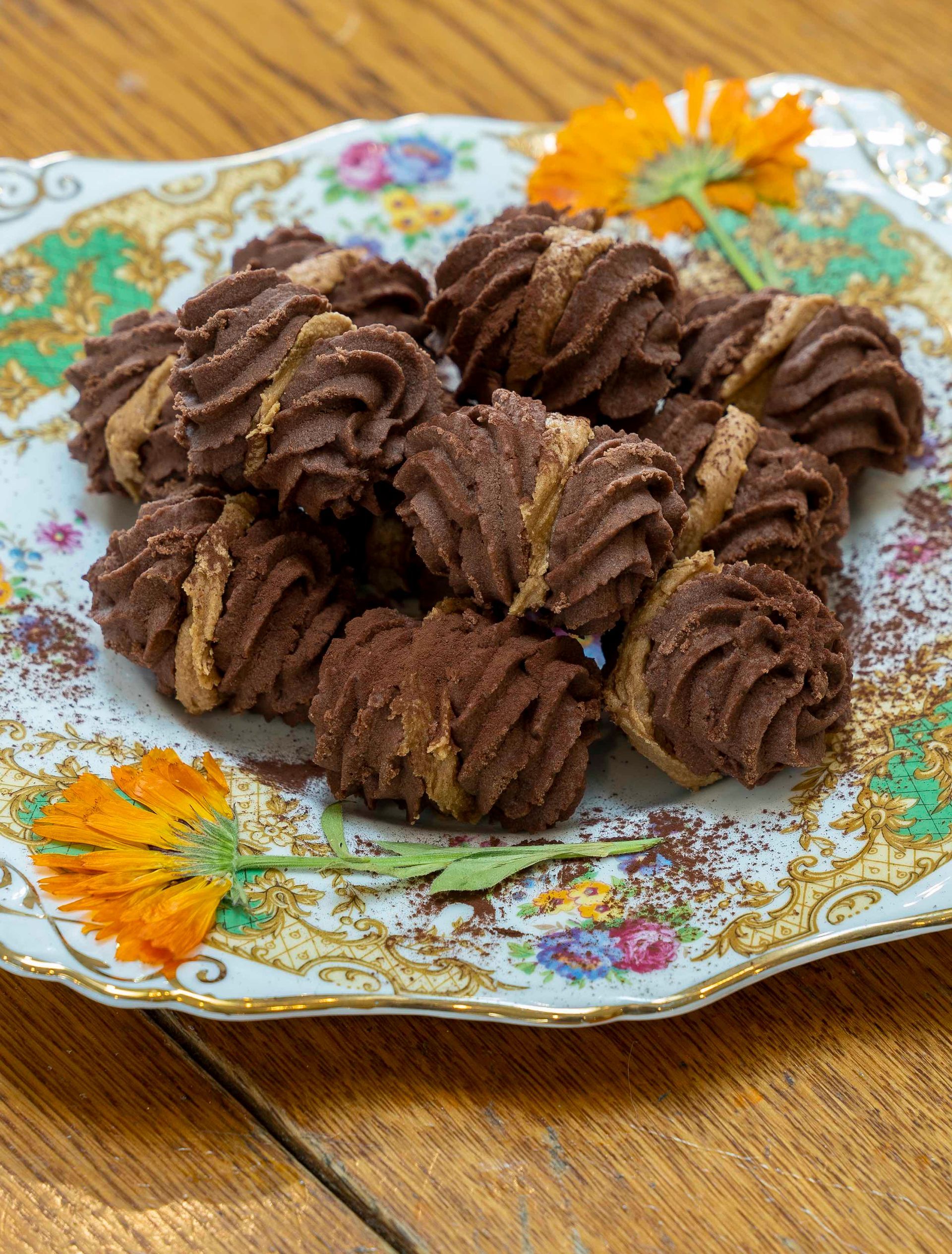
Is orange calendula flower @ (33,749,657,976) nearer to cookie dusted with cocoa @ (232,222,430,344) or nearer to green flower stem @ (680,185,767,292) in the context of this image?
cookie dusted with cocoa @ (232,222,430,344)

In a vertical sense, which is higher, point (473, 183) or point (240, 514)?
point (473, 183)

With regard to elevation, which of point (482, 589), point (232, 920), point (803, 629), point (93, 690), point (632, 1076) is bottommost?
point (93, 690)

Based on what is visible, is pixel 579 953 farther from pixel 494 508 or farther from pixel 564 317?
pixel 564 317

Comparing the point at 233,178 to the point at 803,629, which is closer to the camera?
the point at 803,629

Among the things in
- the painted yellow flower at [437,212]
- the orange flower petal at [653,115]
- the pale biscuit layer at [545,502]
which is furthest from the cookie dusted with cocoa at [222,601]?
the orange flower petal at [653,115]

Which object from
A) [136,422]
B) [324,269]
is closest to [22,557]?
[136,422]

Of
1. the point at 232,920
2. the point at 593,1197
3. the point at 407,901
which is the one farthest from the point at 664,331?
the point at 593,1197

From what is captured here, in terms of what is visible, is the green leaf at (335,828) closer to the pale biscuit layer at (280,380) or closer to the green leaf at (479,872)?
the green leaf at (479,872)

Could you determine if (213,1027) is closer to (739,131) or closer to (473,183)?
(473,183)
